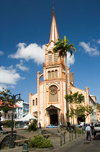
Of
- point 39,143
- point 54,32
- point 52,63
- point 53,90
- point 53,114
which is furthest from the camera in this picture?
point 54,32

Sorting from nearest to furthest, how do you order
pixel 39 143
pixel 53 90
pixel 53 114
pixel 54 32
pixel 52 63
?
pixel 39 143 < pixel 53 114 < pixel 53 90 < pixel 52 63 < pixel 54 32

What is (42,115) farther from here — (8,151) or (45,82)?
(8,151)

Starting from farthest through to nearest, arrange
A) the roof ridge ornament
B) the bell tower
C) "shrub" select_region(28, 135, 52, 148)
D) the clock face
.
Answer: the roof ridge ornament, the bell tower, the clock face, "shrub" select_region(28, 135, 52, 148)

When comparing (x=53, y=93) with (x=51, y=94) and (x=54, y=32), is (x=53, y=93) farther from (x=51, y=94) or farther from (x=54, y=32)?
(x=54, y=32)

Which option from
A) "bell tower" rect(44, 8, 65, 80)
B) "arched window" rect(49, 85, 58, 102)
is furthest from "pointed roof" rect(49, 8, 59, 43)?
"arched window" rect(49, 85, 58, 102)

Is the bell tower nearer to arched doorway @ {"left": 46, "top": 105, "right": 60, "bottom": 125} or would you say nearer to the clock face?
the clock face

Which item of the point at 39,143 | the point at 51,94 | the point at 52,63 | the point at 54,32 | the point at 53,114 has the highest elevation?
the point at 54,32

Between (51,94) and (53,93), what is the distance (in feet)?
2.66

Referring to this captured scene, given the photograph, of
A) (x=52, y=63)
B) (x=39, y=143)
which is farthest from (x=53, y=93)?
(x=39, y=143)

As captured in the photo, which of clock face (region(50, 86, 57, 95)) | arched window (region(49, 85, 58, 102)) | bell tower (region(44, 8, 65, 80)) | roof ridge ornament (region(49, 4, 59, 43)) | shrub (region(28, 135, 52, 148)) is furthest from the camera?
roof ridge ornament (region(49, 4, 59, 43))

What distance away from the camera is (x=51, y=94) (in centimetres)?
5338

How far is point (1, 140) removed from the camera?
43.5ft

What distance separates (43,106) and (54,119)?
5.21 m

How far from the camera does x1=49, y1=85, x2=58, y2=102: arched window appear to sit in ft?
173
